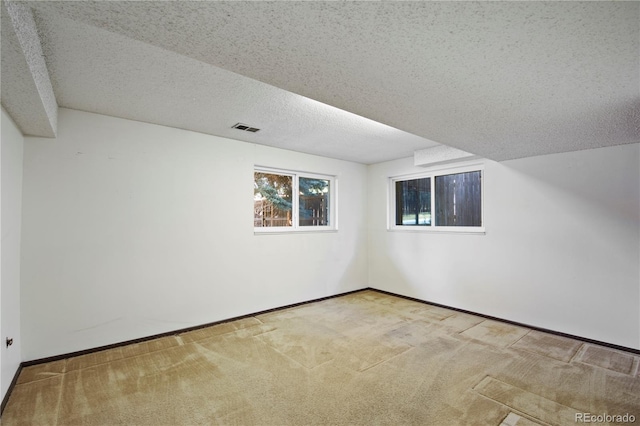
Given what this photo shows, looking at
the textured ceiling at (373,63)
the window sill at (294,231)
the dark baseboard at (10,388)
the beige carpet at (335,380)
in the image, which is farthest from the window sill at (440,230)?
the dark baseboard at (10,388)

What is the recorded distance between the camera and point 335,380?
2.37 meters

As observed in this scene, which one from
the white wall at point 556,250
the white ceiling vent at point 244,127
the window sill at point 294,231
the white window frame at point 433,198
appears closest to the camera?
the white wall at point 556,250

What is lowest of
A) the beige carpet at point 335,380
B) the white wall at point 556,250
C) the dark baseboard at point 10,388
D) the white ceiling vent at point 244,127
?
the beige carpet at point 335,380

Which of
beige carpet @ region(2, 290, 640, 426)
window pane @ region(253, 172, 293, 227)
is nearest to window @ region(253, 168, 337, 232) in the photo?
window pane @ region(253, 172, 293, 227)

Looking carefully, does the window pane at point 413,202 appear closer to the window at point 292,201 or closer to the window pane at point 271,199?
the window at point 292,201

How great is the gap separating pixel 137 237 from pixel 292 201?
84.9 inches

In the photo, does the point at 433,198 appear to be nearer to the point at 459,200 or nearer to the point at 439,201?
the point at 439,201

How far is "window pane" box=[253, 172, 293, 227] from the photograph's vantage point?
418cm

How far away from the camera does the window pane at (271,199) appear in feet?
13.7

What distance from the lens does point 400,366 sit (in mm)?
2594

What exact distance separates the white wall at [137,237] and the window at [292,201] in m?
0.20

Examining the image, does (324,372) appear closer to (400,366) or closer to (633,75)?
(400,366)

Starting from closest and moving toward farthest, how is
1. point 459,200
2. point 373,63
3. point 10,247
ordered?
point 373,63 < point 10,247 < point 459,200

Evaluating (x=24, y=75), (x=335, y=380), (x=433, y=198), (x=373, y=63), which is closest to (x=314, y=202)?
(x=433, y=198)
